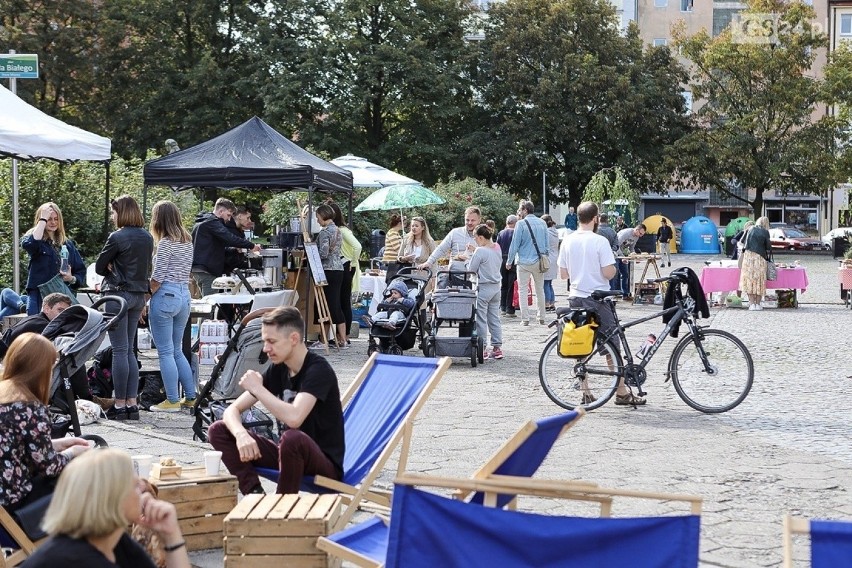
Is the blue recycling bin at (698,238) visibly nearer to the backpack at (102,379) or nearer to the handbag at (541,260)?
the handbag at (541,260)

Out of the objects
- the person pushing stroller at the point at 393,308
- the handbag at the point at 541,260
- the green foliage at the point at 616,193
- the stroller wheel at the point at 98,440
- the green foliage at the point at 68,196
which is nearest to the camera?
the stroller wheel at the point at 98,440

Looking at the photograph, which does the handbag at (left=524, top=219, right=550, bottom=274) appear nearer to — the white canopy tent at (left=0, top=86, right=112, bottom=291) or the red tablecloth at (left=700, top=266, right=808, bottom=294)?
the red tablecloth at (left=700, top=266, right=808, bottom=294)

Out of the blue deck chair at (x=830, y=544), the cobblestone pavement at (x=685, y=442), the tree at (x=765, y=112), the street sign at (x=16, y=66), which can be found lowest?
the cobblestone pavement at (x=685, y=442)

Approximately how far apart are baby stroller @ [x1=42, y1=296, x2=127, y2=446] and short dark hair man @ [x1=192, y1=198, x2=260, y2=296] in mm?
4612

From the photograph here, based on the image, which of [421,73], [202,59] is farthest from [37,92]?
[421,73]

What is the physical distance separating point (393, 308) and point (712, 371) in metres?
5.14

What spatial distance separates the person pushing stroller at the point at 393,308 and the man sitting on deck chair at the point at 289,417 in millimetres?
8392

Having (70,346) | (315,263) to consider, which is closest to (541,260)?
(315,263)

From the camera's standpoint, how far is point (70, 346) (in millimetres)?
8352

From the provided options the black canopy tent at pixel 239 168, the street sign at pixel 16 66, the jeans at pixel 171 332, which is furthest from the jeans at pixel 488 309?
the street sign at pixel 16 66

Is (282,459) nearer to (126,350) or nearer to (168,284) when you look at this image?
(126,350)

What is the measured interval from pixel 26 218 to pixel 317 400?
48.1 feet

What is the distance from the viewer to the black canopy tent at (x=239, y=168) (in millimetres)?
15062

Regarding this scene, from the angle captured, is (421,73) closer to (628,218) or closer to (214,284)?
(628,218)
